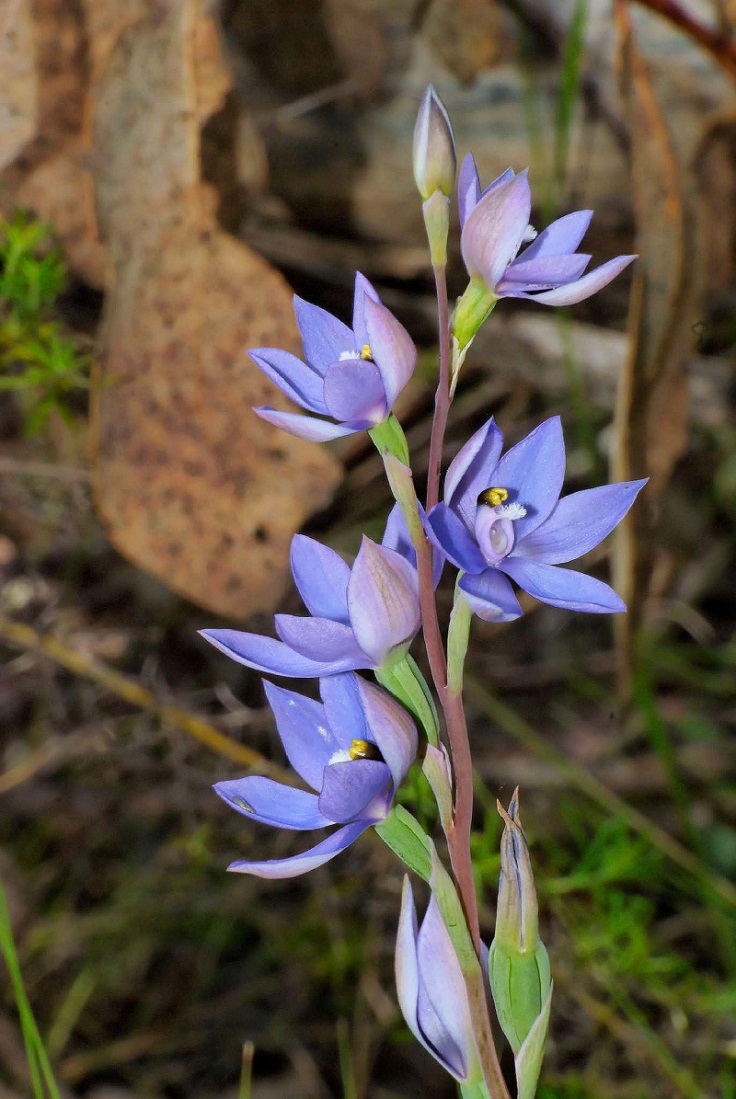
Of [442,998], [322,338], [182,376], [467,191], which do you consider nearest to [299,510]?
[182,376]

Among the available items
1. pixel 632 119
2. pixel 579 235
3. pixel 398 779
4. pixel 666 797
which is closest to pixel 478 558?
pixel 398 779

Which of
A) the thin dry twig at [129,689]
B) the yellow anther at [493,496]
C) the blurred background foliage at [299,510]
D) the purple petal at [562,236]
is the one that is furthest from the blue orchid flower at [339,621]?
the thin dry twig at [129,689]

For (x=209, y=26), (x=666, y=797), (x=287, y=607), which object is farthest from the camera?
(x=666, y=797)

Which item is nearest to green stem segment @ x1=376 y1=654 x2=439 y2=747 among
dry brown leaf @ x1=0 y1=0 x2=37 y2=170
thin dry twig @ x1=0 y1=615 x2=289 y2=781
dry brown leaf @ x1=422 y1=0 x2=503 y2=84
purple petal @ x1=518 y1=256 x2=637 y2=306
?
purple petal @ x1=518 y1=256 x2=637 y2=306

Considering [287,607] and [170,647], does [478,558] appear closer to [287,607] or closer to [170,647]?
[287,607]

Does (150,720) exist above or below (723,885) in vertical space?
above

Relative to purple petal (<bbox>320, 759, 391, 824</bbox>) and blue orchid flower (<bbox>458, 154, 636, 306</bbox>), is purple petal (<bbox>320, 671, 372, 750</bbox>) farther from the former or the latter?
blue orchid flower (<bbox>458, 154, 636, 306</bbox>)
